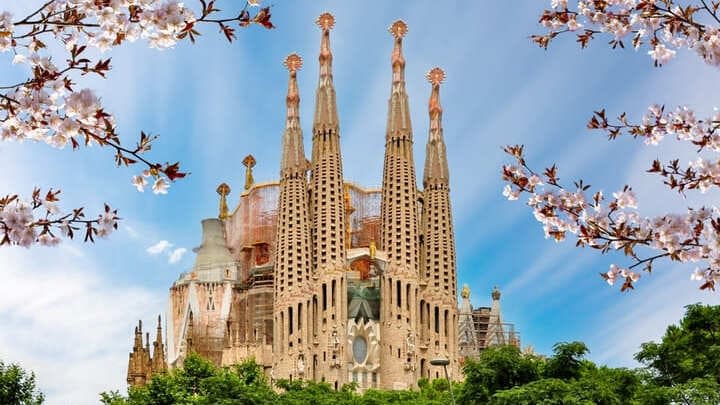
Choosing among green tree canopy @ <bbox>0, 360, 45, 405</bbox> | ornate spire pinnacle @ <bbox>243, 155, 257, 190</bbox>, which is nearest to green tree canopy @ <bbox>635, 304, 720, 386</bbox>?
green tree canopy @ <bbox>0, 360, 45, 405</bbox>

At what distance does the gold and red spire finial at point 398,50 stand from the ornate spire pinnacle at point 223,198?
14.6 metres

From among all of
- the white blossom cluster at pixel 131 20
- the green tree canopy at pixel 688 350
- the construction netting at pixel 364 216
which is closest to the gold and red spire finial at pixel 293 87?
the construction netting at pixel 364 216

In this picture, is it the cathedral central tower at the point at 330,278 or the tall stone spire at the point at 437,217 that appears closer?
the cathedral central tower at the point at 330,278

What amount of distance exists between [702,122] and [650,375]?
23529mm

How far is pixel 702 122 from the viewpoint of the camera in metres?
11.7

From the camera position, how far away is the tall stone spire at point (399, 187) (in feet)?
191

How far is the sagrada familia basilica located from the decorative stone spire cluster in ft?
0.25

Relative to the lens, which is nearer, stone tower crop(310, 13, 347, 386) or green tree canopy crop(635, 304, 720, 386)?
green tree canopy crop(635, 304, 720, 386)

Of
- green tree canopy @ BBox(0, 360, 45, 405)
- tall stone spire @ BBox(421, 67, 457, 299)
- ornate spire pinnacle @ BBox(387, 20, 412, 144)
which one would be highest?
ornate spire pinnacle @ BBox(387, 20, 412, 144)

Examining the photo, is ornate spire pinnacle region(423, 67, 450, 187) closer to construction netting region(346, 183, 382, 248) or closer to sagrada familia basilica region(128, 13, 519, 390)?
sagrada familia basilica region(128, 13, 519, 390)

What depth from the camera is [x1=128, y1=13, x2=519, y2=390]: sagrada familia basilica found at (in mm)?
56562

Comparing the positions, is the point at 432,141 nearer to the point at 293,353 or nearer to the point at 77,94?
the point at 293,353

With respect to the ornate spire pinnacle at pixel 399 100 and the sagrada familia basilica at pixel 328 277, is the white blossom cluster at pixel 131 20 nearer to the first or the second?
the sagrada familia basilica at pixel 328 277

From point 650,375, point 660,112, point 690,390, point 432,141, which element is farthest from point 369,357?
point 660,112
